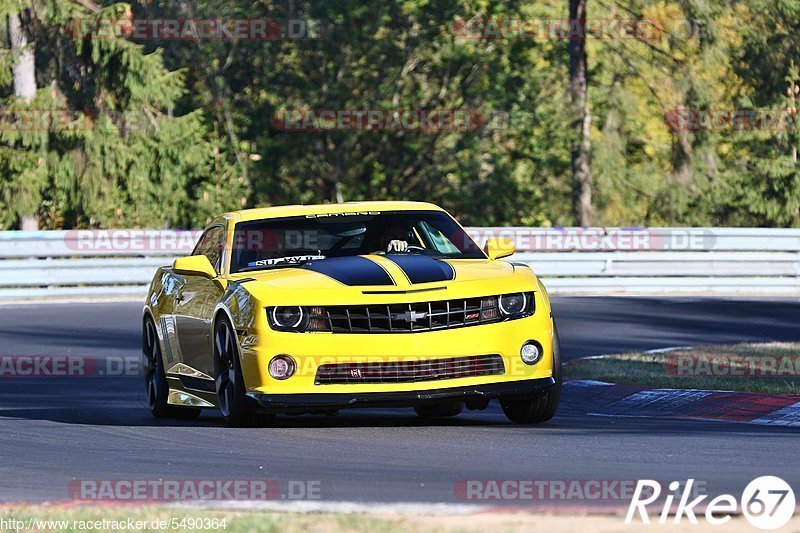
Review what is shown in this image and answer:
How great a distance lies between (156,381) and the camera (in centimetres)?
1134

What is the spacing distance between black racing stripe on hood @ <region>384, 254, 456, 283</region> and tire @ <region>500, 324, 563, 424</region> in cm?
76

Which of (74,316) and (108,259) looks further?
(108,259)

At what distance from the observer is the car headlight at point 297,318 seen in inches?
358

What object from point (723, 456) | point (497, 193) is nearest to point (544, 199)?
point (497, 193)

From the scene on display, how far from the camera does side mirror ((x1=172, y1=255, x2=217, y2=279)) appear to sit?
400 inches

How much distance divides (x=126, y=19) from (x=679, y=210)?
12.5 meters

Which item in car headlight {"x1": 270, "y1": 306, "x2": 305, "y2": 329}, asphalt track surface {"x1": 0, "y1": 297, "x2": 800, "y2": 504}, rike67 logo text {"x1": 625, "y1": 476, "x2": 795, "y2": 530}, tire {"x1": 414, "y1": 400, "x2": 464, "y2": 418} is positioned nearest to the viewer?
rike67 logo text {"x1": 625, "y1": 476, "x2": 795, "y2": 530}

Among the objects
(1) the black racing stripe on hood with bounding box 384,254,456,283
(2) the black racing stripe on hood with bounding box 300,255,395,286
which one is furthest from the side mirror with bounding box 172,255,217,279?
(1) the black racing stripe on hood with bounding box 384,254,456,283

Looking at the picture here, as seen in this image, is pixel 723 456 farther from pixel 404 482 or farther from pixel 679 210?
pixel 679 210

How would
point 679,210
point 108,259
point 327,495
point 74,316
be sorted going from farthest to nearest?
point 679,210
point 108,259
point 74,316
point 327,495

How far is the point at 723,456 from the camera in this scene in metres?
7.90

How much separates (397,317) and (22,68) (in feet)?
75.6

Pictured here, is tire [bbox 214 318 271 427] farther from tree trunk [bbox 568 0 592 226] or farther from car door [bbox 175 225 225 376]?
tree trunk [bbox 568 0 592 226]

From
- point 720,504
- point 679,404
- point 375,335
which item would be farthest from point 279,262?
point 720,504
